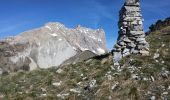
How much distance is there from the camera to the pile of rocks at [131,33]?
24.8 meters

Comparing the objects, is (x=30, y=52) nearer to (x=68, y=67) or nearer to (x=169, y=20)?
(x=169, y=20)

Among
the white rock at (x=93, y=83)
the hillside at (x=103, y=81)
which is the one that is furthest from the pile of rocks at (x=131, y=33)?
the white rock at (x=93, y=83)

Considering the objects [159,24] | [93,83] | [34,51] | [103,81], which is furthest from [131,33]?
[34,51]

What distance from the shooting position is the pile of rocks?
24.8m

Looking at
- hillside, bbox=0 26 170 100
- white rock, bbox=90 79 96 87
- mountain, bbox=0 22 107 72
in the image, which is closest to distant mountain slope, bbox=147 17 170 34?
mountain, bbox=0 22 107 72

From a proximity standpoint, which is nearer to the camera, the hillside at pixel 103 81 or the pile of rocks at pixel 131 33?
the hillside at pixel 103 81

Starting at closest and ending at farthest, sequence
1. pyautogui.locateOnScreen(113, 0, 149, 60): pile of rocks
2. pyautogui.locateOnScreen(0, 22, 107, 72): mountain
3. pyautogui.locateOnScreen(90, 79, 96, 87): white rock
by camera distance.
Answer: pyautogui.locateOnScreen(90, 79, 96, 87): white rock → pyautogui.locateOnScreen(113, 0, 149, 60): pile of rocks → pyautogui.locateOnScreen(0, 22, 107, 72): mountain

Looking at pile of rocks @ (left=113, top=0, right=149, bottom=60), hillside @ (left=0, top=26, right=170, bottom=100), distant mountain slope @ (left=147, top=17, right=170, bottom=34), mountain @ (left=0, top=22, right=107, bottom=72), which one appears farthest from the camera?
distant mountain slope @ (left=147, top=17, right=170, bottom=34)

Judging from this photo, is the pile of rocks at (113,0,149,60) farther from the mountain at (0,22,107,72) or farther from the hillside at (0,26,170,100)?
the mountain at (0,22,107,72)

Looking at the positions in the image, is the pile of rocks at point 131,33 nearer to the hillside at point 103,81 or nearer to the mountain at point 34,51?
the hillside at point 103,81

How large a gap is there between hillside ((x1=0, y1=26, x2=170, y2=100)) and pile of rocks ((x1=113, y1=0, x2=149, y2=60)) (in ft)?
2.00

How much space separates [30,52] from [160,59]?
3384cm

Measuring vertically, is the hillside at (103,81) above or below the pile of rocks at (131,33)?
below

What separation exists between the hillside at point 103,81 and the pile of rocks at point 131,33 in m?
0.61
